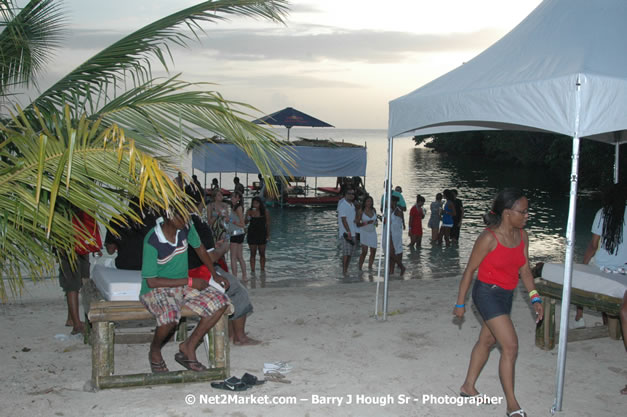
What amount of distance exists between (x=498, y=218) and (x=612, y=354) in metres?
2.73

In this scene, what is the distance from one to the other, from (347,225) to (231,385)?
282 inches

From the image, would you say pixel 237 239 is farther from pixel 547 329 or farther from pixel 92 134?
pixel 92 134

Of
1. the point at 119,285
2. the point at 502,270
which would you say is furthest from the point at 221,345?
the point at 502,270

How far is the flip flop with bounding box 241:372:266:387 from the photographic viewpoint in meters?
5.53

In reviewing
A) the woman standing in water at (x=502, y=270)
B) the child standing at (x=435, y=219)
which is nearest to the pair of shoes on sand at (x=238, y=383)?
the woman standing in water at (x=502, y=270)

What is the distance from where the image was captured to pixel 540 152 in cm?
6688

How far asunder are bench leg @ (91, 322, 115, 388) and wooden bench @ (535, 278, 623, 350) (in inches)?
174

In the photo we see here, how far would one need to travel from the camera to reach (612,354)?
21.5 ft

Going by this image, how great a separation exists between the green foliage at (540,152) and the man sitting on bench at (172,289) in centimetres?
542

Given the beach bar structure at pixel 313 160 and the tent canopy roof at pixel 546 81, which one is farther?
the beach bar structure at pixel 313 160

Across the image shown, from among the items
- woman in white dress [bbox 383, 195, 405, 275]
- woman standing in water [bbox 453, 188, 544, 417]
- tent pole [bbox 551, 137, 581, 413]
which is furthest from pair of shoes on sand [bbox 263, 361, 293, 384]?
woman in white dress [bbox 383, 195, 405, 275]

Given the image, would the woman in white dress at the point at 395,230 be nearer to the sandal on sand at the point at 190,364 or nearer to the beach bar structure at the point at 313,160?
the sandal on sand at the point at 190,364

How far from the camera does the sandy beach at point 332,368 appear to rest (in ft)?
16.8

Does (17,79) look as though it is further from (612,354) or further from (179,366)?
(612,354)
